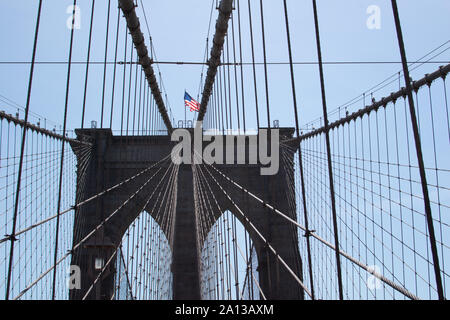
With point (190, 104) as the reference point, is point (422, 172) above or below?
below

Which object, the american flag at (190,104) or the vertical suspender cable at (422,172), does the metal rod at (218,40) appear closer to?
the american flag at (190,104)

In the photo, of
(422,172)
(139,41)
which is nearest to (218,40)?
(139,41)

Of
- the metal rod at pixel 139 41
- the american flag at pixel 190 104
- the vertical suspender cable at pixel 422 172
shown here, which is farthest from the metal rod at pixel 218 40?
the vertical suspender cable at pixel 422 172

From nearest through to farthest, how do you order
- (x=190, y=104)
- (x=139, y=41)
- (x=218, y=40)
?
(x=218, y=40) → (x=139, y=41) → (x=190, y=104)

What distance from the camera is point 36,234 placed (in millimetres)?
11000

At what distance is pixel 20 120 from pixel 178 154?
774 cm

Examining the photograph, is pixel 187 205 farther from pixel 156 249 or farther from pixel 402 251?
pixel 402 251

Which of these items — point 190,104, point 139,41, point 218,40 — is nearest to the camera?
point 218,40

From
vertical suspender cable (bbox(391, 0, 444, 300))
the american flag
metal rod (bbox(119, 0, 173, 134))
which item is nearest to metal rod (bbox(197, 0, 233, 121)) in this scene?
metal rod (bbox(119, 0, 173, 134))

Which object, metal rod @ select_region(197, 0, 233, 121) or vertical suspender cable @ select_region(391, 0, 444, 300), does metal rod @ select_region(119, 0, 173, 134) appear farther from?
vertical suspender cable @ select_region(391, 0, 444, 300)

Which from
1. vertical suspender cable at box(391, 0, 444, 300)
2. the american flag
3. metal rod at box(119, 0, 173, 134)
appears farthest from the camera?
the american flag

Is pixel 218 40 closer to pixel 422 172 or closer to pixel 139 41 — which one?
pixel 139 41

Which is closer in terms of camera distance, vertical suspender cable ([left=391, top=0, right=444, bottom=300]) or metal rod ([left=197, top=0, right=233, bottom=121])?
vertical suspender cable ([left=391, top=0, right=444, bottom=300])
